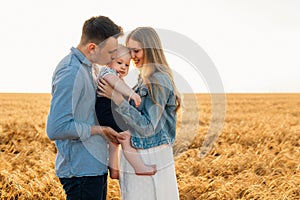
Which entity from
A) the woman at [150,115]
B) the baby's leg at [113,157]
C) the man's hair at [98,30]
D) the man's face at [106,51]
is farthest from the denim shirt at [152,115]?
the man's hair at [98,30]

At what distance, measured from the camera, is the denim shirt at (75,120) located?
248 cm

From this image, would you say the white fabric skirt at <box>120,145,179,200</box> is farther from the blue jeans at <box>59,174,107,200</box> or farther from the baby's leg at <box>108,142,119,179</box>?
the blue jeans at <box>59,174,107,200</box>

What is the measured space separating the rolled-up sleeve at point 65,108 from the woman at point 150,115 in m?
0.24

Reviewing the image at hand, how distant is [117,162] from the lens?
9.50 feet

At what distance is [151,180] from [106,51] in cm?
94

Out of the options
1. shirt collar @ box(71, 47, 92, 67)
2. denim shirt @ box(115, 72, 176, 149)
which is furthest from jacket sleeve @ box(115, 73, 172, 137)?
shirt collar @ box(71, 47, 92, 67)

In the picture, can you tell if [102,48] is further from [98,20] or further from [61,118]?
[61,118]

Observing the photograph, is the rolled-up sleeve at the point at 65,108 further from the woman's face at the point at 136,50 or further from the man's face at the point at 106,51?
the woman's face at the point at 136,50

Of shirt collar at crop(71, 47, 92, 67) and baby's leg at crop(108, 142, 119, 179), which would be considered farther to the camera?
baby's leg at crop(108, 142, 119, 179)

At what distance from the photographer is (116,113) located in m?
2.67

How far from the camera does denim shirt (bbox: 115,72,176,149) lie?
2.63 meters

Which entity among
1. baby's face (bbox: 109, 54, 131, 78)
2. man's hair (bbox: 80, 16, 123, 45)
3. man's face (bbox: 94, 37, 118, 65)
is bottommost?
baby's face (bbox: 109, 54, 131, 78)

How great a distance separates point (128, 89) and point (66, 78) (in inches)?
16.3

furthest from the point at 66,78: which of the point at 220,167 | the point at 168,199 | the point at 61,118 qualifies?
the point at 220,167
